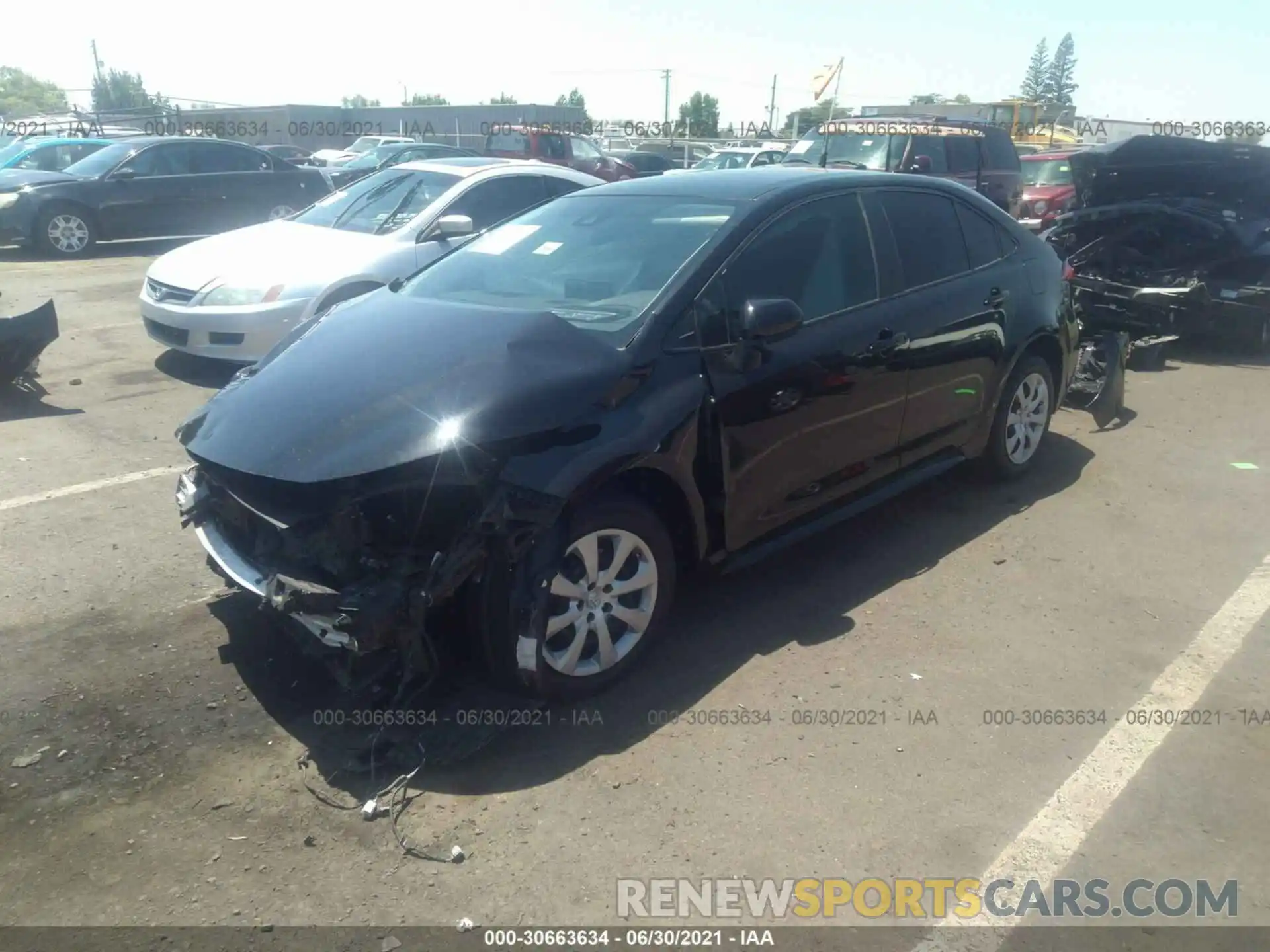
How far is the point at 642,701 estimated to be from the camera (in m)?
3.75

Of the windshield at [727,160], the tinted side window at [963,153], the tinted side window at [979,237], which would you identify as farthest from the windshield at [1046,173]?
the tinted side window at [979,237]

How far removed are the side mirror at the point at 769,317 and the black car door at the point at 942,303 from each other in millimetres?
940

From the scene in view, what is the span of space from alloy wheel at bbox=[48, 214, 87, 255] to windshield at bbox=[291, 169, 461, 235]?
7.05 m

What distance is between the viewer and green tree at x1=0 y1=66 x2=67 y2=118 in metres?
65.4

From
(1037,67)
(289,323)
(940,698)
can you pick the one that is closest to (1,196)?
(289,323)

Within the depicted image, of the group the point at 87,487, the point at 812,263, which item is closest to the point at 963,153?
the point at 812,263

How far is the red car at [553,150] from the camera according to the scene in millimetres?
20641

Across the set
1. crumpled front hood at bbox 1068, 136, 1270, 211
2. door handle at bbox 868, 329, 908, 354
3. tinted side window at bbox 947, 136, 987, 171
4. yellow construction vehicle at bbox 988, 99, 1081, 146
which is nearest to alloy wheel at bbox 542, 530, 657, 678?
door handle at bbox 868, 329, 908, 354

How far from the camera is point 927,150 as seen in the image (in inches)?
546

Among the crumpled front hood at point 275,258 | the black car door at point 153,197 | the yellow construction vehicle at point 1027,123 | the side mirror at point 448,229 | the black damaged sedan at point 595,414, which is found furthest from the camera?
the yellow construction vehicle at point 1027,123

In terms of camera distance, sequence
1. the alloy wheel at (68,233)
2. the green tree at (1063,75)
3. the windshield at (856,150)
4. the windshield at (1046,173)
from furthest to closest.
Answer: the green tree at (1063,75)
the windshield at (1046,173)
the alloy wheel at (68,233)
the windshield at (856,150)

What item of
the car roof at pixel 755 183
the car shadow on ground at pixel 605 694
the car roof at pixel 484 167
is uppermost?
the car roof at pixel 755 183

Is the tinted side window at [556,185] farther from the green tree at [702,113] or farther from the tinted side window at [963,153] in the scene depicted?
the green tree at [702,113]

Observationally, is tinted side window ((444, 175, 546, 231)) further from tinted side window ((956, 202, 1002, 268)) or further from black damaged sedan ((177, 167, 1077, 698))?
tinted side window ((956, 202, 1002, 268))
